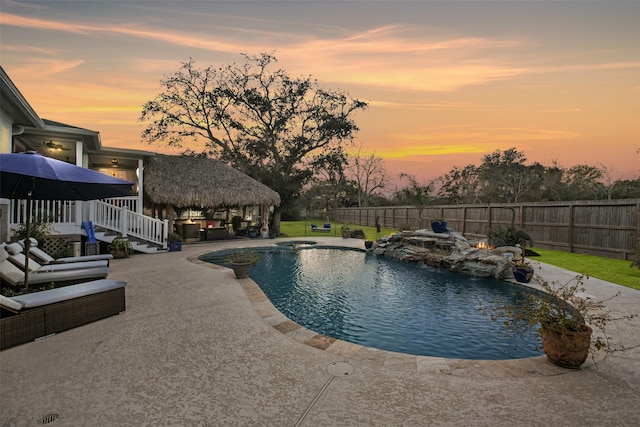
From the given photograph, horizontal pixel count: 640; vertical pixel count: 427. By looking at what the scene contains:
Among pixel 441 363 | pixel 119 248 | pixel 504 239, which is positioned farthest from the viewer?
pixel 504 239

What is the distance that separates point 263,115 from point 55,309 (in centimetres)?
1769

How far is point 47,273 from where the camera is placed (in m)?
4.73

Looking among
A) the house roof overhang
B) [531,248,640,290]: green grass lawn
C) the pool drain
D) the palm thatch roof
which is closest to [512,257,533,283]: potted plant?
[531,248,640,290]: green grass lawn

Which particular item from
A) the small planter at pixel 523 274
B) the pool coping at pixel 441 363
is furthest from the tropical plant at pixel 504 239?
the pool coping at pixel 441 363

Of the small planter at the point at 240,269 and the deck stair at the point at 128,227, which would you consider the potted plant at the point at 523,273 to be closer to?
the small planter at the point at 240,269

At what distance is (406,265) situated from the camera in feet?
32.8

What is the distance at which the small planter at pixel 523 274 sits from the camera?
6953mm

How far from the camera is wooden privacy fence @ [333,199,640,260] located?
29.8 feet

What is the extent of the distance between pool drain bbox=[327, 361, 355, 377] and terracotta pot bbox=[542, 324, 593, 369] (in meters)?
2.16

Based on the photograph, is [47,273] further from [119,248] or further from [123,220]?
[123,220]

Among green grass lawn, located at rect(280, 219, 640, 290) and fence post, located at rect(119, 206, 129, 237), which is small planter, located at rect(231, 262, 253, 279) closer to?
fence post, located at rect(119, 206, 129, 237)

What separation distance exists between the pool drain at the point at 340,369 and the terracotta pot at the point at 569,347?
216 centimetres

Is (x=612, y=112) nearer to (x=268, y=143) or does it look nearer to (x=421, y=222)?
(x=421, y=222)

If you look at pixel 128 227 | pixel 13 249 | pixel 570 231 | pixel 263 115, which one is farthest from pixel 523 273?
pixel 263 115
